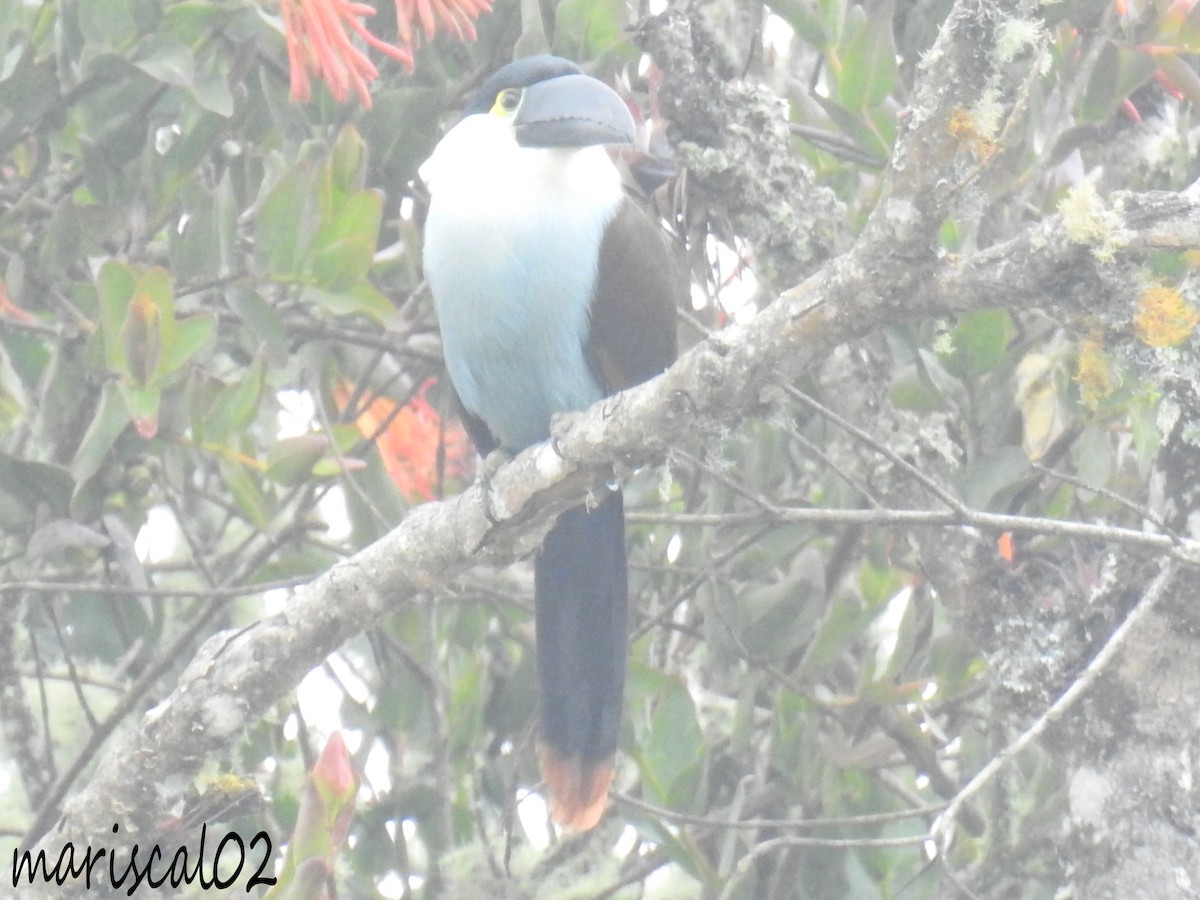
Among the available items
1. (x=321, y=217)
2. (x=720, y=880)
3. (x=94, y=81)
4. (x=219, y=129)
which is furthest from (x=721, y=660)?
(x=94, y=81)

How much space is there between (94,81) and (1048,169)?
1.66 metres

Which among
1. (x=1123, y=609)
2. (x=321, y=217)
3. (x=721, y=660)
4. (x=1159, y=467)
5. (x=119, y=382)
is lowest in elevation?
(x=721, y=660)

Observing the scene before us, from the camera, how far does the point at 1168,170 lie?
3.08 metres

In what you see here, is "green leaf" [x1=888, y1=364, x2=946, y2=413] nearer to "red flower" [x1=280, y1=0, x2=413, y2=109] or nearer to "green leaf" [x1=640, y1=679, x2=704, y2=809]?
"green leaf" [x1=640, y1=679, x2=704, y2=809]

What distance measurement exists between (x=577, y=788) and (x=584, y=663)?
23 cm

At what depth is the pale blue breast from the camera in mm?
3186

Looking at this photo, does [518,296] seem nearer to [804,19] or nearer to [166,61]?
[804,19]

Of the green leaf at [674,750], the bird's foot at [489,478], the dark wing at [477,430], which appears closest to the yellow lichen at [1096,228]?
the bird's foot at [489,478]

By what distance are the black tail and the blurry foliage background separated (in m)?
0.08

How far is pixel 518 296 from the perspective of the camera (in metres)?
3.23

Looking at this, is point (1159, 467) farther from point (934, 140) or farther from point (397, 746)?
point (397, 746)

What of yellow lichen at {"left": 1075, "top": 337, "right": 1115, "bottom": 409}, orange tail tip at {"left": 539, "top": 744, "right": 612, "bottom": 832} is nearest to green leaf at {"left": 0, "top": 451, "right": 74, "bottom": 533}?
orange tail tip at {"left": 539, "top": 744, "right": 612, "bottom": 832}

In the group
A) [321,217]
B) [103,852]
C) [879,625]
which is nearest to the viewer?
[103,852]

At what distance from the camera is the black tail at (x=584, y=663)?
3.00 metres
